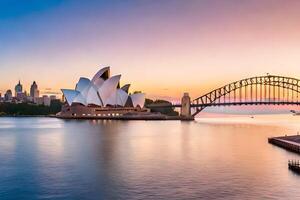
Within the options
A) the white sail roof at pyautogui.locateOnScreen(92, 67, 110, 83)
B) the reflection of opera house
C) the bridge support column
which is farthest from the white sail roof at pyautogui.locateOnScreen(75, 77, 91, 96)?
the bridge support column

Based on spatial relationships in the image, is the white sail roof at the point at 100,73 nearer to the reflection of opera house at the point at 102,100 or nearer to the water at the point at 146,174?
the reflection of opera house at the point at 102,100

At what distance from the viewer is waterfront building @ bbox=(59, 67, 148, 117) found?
14938 centimetres

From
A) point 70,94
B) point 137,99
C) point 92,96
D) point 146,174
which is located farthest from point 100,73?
point 146,174

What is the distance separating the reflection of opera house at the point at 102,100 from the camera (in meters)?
150

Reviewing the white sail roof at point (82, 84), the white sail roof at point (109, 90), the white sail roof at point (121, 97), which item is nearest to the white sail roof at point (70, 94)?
the white sail roof at point (82, 84)

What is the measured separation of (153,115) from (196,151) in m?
126

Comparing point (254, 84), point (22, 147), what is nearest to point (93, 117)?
point (254, 84)

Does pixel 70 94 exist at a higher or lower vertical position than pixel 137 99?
higher

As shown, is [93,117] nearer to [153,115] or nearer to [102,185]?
[153,115]

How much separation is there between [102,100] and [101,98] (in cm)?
120

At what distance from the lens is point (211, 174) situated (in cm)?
3017

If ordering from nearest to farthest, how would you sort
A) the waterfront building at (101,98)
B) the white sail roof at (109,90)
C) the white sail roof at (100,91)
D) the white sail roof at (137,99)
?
the white sail roof at (109,90), the white sail roof at (100,91), the waterfront building at (101,98), the white sail roof at (137,99)

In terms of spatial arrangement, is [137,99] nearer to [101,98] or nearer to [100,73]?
[101,98]

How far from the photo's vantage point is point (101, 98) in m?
158
